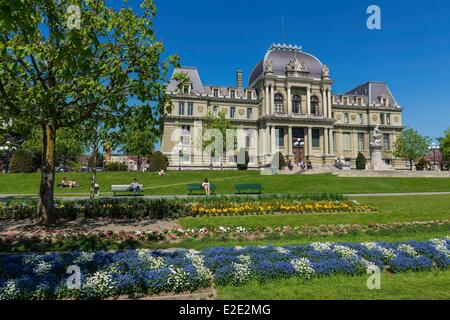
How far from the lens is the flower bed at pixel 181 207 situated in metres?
15.7

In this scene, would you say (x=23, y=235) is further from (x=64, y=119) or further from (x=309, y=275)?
(x=309, y=275)

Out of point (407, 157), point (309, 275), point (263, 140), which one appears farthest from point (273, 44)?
point (309, 275)

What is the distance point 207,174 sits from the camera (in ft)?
141

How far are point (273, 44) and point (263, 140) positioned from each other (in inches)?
916

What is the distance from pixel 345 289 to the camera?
22.7 ft

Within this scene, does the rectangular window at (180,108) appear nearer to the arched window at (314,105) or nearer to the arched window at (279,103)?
the arched window at (279,103)

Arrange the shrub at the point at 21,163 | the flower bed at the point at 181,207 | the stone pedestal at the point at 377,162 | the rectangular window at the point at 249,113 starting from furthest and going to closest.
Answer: the rectangular window at the point at 249,113, the shrub at the point at 21,163, the stone pedestal at the point at 377,162, the flower bed at the point at 181,207

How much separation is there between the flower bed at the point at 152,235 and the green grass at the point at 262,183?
1654 cm

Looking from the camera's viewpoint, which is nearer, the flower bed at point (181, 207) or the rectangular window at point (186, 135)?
the flower bed at point (181, 207)

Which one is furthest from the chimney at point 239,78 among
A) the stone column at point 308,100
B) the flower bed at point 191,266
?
the flower bed at point 191,266

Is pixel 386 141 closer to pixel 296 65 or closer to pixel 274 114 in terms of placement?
pixel 296 65

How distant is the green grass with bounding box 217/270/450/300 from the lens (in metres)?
6.51

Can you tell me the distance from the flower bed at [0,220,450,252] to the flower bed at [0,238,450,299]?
9.00 ft

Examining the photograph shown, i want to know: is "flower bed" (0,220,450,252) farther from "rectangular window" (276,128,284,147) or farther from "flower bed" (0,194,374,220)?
"rectangular window" (276,128,284,147)
